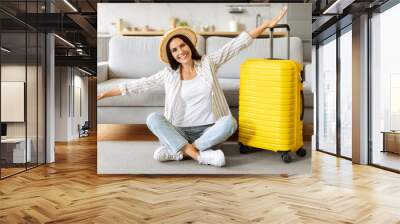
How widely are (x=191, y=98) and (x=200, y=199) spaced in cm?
78

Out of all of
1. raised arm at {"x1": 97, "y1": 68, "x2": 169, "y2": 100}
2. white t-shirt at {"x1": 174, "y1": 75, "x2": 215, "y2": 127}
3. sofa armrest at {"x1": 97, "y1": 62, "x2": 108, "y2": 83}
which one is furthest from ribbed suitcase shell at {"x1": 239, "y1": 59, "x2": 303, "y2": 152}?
sofa armrest at {"x1": 97, "y1": 62, "x2": 108, "y2": 83}

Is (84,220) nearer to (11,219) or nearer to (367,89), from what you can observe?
(11,219)

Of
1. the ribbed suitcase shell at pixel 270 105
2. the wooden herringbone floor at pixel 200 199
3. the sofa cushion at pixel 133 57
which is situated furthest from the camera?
the sofa cushion at pixel 133 57

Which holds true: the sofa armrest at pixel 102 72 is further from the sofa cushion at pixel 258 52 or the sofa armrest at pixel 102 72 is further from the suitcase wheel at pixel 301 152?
the suitcase wheel at pixel 301 152

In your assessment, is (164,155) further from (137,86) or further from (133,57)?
(133,57)

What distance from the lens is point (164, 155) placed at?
3453 millimetres

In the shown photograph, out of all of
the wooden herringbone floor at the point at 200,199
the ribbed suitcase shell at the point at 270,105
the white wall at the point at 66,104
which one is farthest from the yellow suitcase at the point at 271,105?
the white wall at the point at 66,104

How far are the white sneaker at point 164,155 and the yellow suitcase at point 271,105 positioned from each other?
0.52 meters

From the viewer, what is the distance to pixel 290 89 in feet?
10.6

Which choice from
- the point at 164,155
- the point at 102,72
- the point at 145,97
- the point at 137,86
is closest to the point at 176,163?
the point at 164,155

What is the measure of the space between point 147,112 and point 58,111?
9537 mm

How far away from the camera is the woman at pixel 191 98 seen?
330 cm

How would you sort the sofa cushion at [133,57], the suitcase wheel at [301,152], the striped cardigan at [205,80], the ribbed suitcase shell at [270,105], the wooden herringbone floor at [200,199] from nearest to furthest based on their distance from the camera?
the wooden herringbone floor at [200,199] → the ribbed suitcase shell at [270,105] → the striped cardigan at [205,80] → the sofa cushion at [133,57] → the suitcase wheel at [301,152]

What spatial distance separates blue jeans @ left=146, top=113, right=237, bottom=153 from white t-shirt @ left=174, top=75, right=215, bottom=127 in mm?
47
